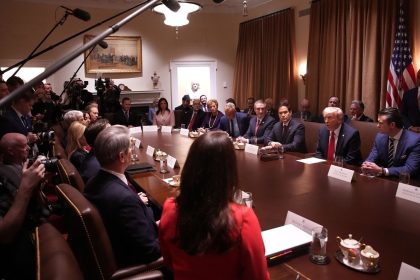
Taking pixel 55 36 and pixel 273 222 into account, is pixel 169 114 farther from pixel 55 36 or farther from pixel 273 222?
pixel 273 222

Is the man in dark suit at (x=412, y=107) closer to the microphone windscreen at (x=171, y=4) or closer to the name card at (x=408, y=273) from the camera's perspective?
the name card at (x=408, y=273)

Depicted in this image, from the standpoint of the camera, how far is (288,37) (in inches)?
278

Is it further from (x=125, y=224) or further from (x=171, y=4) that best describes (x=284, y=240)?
(x=171, y=4)

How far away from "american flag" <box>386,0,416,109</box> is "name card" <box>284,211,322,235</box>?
4.15 meters

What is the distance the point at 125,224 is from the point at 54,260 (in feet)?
1.67

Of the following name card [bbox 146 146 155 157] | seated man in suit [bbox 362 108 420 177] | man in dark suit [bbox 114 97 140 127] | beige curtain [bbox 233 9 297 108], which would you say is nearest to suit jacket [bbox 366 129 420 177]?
seated man in suit [bbox 362 108 420 177]

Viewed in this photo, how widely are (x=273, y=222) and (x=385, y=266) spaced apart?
52 centimetres

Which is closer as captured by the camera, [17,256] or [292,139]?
[17,256]

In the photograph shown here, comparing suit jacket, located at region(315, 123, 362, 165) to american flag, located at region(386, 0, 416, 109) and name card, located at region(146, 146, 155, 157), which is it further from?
american flag, located at region(386, 0, 416, 109)

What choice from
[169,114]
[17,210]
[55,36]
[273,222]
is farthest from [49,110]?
[273,222]

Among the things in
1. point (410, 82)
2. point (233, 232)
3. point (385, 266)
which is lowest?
point (385, 266)

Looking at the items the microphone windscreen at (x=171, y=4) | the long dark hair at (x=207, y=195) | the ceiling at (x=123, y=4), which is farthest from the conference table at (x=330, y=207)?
the ceiling at (x=123, y=4)

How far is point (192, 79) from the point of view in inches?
352

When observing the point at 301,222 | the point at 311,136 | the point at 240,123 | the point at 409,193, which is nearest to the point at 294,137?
the point at 311,136
